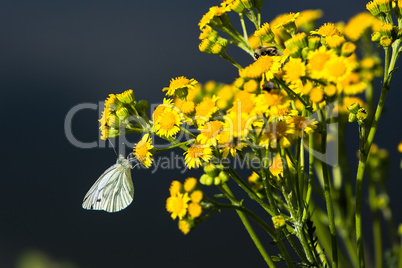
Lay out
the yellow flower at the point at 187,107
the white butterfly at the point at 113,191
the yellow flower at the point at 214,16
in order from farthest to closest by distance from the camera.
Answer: the white butterfly at the point at 113,191 < the yellow flower at the point at 214,16 < the yellow flower at the point at 187,107

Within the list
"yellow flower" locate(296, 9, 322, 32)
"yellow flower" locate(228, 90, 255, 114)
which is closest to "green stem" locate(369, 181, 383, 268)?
"yellow flower" locate(296, 9, 322, 32)

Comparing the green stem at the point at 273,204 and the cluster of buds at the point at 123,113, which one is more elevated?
the cluster of buds at the point at 123,113

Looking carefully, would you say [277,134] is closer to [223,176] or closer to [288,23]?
Result: [223,176]

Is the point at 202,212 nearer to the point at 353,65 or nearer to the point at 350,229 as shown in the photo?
the point at 353,65

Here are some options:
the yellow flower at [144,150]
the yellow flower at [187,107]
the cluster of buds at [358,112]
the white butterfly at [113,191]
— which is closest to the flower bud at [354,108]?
the cluster of buds at [358,112]

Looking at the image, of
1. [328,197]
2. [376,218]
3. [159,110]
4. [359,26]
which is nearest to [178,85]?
[159,110]

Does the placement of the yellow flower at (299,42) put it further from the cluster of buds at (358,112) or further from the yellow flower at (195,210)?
the yellow flower at (195,210)
